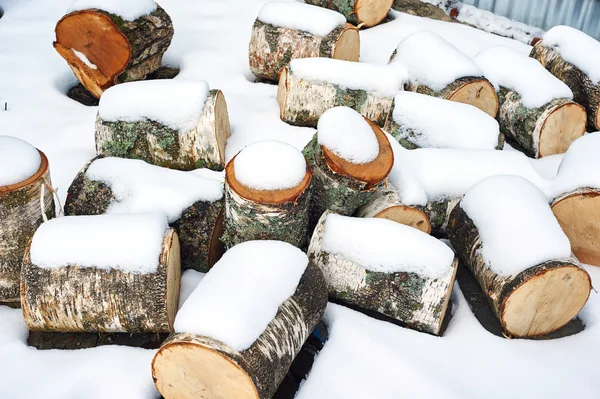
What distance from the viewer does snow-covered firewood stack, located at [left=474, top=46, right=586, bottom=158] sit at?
4.14m

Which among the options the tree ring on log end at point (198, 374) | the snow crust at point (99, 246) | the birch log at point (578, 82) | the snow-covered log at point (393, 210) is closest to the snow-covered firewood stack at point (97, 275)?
the snow crust at point (99, 246)

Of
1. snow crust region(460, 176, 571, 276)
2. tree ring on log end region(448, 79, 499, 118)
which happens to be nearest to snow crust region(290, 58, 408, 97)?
tree ring on log end region(448, 79, 499, 118)

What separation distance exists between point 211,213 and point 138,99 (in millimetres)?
1035

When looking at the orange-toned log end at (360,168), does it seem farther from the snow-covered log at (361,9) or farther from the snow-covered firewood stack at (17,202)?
the snow-covered log at (361,9)

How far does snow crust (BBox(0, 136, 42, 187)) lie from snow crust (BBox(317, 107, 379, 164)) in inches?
59.4

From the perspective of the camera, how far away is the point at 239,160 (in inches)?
113

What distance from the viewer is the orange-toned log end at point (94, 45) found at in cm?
417

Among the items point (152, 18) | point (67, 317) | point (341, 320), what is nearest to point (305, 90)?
point (152, 18)

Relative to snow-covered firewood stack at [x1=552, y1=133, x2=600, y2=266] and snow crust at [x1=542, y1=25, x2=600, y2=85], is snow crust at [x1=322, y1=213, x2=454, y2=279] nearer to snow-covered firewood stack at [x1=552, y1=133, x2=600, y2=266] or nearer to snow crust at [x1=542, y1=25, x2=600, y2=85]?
snow-covered firewood stack at [x1=552, y1=133, x2=600, y2=266]

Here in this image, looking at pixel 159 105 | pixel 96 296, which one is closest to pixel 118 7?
pixel 159 105

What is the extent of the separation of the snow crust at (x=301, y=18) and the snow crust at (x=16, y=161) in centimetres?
239

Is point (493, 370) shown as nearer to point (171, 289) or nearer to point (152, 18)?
point (171, 289)

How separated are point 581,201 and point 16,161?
10.2ft

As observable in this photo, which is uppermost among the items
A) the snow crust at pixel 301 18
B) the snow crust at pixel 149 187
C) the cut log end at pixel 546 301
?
the snow crust at pixel 301 18
